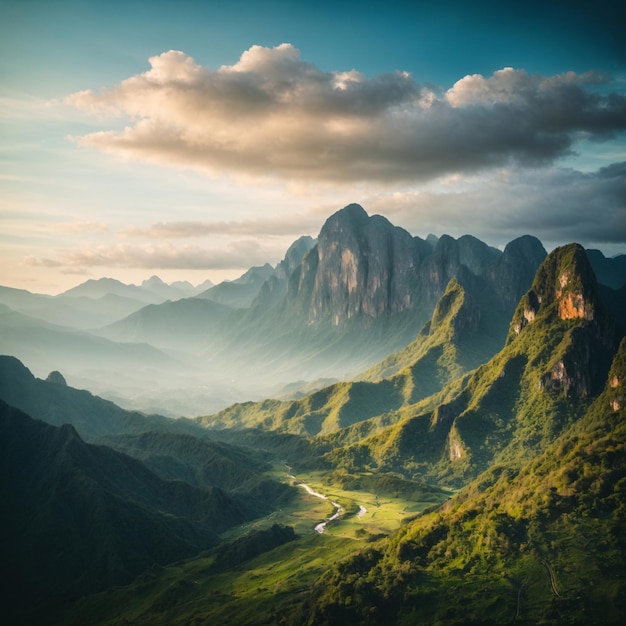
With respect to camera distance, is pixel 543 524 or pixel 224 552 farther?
pixel 224 552

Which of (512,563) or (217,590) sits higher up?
(512,563)

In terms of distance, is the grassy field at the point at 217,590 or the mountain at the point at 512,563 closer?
the mountain at the point at 512,563

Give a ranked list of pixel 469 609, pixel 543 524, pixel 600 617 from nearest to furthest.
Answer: pixel 600 617, pixel 469 609, pixel 543 524

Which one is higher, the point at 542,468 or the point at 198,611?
the point at 542,468

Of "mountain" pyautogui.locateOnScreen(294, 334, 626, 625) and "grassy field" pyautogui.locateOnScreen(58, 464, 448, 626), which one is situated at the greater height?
"mountain" pyautogui.locateOnScreen(294, 334, 626, 625)

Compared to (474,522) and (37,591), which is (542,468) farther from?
(37,591)

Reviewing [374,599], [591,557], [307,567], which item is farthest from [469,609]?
[307,567]

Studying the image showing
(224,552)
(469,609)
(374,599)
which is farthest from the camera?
(224,552)

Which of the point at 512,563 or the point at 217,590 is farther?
the point at 217,590

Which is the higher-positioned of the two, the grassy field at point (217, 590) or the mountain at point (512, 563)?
the mountain at point (512, 563)

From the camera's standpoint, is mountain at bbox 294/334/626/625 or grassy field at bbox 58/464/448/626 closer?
mountain at bbox 294/334/626/625

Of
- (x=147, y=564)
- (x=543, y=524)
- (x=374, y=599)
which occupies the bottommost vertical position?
(x=147, y=564)
